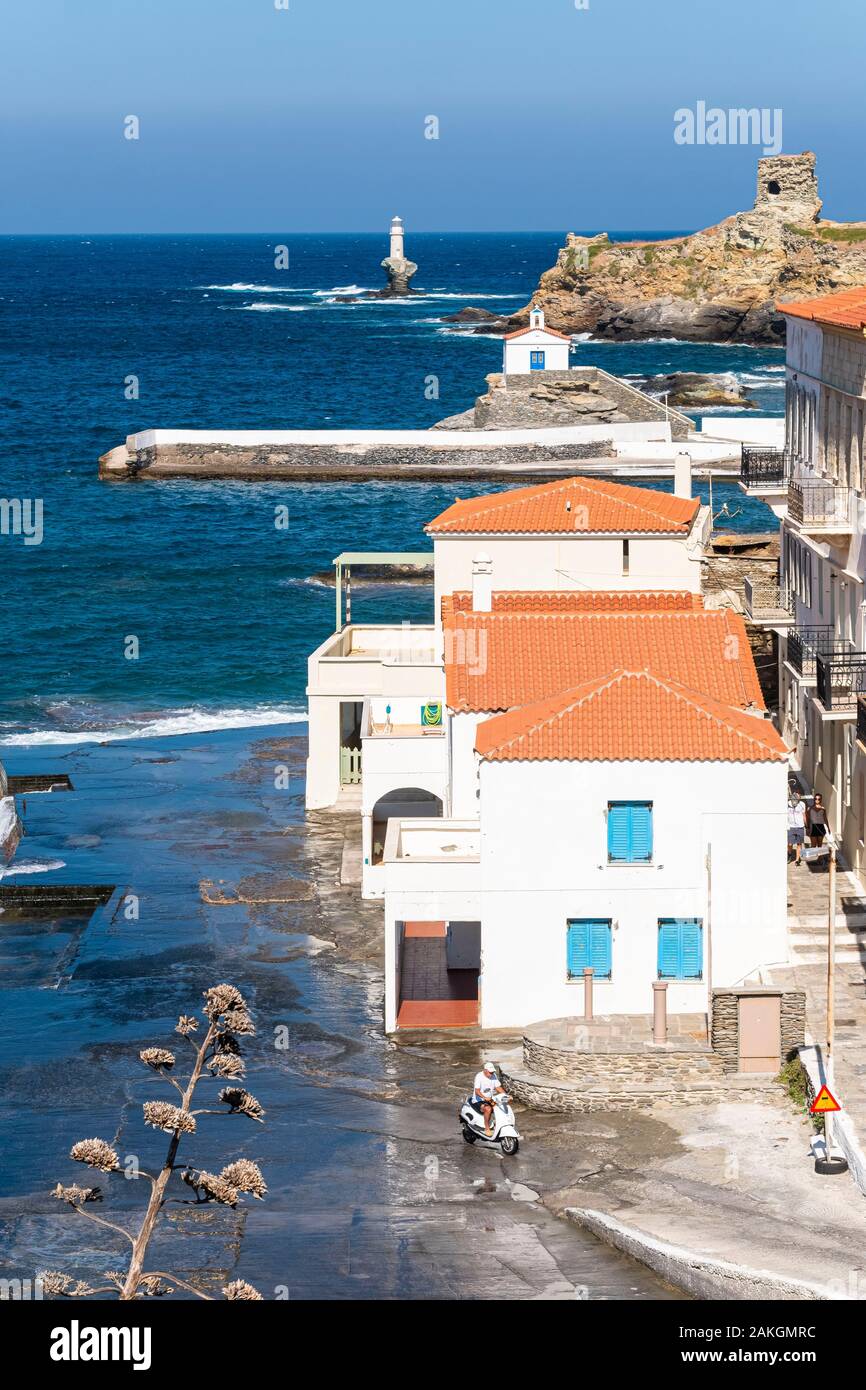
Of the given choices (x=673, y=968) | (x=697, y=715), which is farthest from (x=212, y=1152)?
(x=697, y=715)

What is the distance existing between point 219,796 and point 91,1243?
22.7 m

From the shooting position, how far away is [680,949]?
94.5ft

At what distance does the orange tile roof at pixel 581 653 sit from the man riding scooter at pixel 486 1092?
27.9ft

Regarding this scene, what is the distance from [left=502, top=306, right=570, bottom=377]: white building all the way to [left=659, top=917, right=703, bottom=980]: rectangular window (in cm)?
8958

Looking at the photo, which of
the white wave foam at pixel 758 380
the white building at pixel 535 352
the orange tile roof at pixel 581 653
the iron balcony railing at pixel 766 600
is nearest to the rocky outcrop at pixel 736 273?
the white wave foam at pixel 758 380

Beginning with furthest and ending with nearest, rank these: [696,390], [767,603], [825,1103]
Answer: [696,390] → [767,603] → [825,1103]

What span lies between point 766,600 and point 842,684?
34.8 feet

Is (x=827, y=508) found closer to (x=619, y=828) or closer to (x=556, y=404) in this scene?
(x=619, y=828)

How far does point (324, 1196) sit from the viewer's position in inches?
920

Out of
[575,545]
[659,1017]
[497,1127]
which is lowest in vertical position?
[497,1127]

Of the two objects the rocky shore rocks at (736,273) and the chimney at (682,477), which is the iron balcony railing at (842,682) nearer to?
the chimney at (682,477)

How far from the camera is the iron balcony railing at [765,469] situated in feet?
141

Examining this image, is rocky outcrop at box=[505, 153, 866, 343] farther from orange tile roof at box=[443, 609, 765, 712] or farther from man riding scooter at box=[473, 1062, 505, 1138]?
man riding scooter at box=[473, 1062, 505, 1138]

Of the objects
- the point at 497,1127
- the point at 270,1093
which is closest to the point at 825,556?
the point at 270,1093
